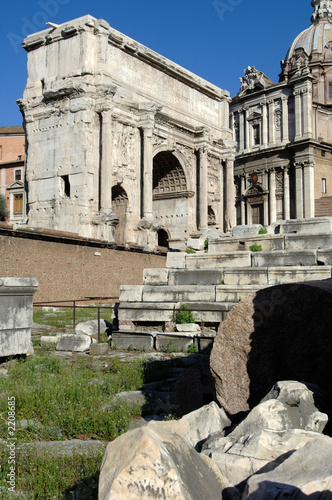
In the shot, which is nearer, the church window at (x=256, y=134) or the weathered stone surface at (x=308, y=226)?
the weathered stone surface at (x=308, y=226)

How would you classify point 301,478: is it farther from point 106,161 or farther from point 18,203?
point 18,203

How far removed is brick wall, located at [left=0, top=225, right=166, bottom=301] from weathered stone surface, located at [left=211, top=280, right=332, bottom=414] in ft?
43.9

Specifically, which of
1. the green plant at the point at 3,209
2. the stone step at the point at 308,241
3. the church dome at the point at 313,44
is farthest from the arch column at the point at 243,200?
the stone step at the point at 308,241

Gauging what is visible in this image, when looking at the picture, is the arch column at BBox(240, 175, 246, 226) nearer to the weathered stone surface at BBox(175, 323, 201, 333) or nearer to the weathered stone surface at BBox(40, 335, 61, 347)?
the weathered stone surface at BBox(175, 323, 201, 333)

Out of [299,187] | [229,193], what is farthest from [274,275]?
[299,187]

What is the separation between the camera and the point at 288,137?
4122 centimetres

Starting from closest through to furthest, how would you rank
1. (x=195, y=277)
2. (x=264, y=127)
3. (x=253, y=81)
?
(x=195, y=277) < (x=264, y=127) < (x=253, y=81)

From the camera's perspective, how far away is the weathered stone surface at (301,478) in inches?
90.4

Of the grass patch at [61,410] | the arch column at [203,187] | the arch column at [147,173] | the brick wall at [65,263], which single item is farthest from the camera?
the arch column at [203,187]

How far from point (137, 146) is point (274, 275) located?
18.1 metres

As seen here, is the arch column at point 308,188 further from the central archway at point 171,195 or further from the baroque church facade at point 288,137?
the central archway at point 171,195

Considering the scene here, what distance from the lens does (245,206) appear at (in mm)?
43531

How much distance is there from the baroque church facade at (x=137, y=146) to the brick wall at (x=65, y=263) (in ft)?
6.96

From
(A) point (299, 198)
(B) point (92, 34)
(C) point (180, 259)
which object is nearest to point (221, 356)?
(C) point (180, 259)
